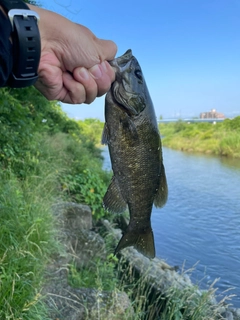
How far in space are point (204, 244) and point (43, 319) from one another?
226 inches

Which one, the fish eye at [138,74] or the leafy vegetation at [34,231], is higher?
the fish eye at [138,74]

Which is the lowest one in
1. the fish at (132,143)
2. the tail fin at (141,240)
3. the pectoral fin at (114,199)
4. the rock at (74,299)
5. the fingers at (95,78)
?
the rock at (74,299)

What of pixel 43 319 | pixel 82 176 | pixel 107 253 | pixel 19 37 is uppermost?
pixel 19 37

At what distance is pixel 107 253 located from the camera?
5.71 metres

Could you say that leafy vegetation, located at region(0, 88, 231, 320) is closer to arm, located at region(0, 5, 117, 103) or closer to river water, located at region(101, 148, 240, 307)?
river water, located at region(101, 148, 240, 307)

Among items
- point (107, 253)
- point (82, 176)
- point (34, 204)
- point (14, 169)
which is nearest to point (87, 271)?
point (107, 253)

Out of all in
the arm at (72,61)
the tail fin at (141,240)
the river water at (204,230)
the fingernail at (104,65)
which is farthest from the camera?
the river water at (204,230)

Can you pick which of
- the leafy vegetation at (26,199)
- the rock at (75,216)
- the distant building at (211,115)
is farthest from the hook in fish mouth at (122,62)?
the distant building at (211,115)

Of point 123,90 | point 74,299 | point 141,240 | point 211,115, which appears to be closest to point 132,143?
point 123,90

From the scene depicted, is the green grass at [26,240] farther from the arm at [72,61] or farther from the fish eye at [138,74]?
the fish eye at [138,74]

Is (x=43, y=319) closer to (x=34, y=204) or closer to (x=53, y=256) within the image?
(x=53, y=256)

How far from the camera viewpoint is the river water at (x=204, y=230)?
679cm

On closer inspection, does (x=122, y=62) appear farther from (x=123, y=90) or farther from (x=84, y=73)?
(x=84, y=73)

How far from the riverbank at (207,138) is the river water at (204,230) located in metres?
9.10
